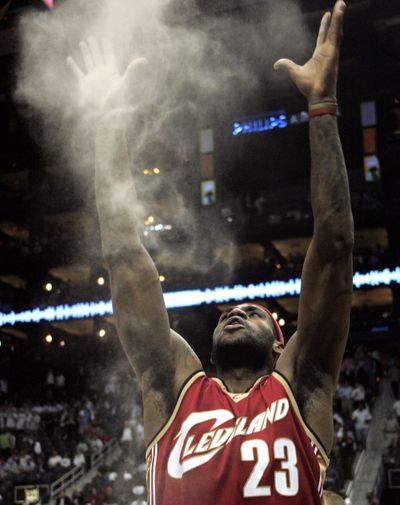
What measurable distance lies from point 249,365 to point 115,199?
770 mm

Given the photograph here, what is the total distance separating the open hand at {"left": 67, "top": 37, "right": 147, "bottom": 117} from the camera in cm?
322

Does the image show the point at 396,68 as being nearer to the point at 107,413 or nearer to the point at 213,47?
the point at 213,47

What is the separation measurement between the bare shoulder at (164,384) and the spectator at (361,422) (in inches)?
491

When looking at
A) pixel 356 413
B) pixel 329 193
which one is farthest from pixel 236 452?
pixel 356 413

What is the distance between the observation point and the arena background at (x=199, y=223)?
1817cm

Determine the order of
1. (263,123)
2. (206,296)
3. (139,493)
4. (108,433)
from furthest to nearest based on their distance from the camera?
(263,123), (206,296), (108,433), (139,493)

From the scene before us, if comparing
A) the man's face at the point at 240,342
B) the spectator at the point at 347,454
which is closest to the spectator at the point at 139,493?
the spectator at the point at 347,454

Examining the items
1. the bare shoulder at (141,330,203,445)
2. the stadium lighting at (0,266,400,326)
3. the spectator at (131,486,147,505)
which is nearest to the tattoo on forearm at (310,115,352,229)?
the bare shoulder at (141,330,203,445)

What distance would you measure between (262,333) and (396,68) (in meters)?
22.9

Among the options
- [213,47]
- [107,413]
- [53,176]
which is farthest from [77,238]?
[213,47]

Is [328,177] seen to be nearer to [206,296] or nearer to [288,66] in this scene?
[288,66]

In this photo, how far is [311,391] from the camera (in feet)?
9.07

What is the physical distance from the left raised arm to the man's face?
0.16 m

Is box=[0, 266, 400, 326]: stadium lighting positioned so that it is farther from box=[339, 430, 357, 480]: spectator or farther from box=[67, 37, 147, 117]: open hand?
box=[67, 37, 147, 117]: open hand
